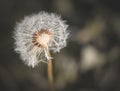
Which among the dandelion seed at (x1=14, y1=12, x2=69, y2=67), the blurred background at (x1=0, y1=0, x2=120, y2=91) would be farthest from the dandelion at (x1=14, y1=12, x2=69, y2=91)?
the blurred background at (x1=0, y1=0, x2=120, y2=91)

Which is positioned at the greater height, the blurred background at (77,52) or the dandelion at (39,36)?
the blurred background at (77,52)

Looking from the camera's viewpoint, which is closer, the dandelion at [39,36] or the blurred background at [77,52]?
the dandelion at [39,36]

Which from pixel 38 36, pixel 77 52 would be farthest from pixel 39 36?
pixel 77 52

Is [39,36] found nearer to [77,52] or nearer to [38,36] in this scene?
[38,36]

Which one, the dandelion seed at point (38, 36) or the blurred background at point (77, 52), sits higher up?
the blurred background at point (77, 52)

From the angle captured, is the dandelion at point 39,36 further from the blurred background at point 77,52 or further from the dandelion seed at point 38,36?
the blurred background at point 77,52

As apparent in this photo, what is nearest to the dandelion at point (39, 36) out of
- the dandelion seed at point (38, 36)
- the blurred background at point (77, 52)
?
the dandelion seed at point (38, 36)

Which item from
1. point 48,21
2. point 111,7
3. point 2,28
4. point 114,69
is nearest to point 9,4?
point 2,28

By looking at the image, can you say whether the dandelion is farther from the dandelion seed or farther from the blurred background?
the blurred background
